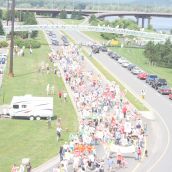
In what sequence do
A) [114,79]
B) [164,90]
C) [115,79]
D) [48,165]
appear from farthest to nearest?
[115,79] < [114,79] < [164,90] < [48,165]

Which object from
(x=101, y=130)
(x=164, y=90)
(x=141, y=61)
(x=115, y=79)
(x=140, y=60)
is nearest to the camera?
(x=101, y=130)

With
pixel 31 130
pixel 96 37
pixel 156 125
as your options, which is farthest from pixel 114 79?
pixel 96 37

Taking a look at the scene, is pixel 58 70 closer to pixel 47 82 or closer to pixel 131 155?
pixel 47 82

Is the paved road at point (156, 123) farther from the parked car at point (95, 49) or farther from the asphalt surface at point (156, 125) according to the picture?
the parked car at point (95, 49)

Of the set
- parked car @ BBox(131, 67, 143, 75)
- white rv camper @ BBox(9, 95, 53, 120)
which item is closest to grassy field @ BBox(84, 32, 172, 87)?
parked car @ BBox(131, 67, 143, 75)

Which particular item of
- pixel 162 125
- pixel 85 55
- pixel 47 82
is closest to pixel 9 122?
pixel 162 125

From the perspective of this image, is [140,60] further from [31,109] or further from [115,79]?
[31,109]
